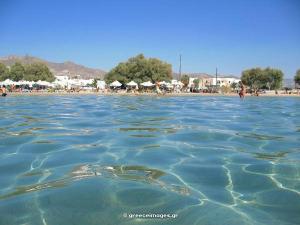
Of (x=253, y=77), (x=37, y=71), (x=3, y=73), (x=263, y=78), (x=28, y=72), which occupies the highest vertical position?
(x=37, y=71)

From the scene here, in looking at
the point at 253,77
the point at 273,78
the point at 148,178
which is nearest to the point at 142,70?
the point at 253,77

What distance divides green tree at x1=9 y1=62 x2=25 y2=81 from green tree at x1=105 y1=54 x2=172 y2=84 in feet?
63.1

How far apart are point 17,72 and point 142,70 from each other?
85.6ft

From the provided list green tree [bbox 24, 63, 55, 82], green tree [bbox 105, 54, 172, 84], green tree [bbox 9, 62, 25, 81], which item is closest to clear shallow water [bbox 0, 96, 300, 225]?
green tree [bbox 105, 54, 172, 84]

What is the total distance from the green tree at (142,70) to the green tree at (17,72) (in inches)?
757

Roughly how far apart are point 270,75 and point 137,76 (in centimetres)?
3274

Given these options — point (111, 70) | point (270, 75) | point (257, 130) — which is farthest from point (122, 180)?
point (270, 75)

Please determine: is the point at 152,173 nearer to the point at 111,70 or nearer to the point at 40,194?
the point at 40,194

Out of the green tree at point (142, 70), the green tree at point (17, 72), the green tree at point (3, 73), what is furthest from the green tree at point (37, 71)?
the green tree at point (142, 70)

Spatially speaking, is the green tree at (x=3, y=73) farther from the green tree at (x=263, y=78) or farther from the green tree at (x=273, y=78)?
the green tree at (x=273, y=78)

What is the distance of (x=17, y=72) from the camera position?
71.7 metres

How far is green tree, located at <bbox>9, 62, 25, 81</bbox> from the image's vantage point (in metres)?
71.9

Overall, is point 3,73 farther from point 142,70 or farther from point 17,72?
point 142,70

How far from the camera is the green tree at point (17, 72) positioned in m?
71.9
